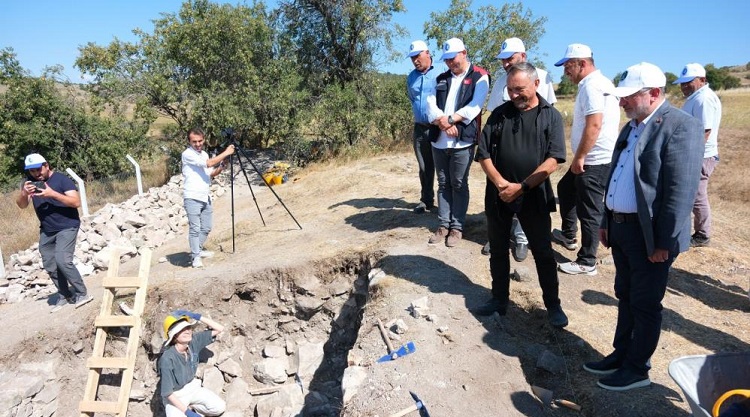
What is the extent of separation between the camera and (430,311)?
13.0 feet

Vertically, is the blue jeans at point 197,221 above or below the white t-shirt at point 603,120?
below

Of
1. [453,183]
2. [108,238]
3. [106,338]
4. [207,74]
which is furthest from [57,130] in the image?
[453,183]

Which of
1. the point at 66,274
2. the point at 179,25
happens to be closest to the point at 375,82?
the point at 179,25

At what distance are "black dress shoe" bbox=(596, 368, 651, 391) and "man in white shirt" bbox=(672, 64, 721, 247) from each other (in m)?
2.84

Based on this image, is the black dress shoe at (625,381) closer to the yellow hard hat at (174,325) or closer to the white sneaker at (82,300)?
the yellow hard hat at (174,325)

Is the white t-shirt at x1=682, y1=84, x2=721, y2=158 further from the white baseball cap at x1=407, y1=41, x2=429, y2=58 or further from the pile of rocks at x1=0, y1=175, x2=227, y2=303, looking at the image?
the pile of rocks at x1=0, y1=175, x2=227, y2=303

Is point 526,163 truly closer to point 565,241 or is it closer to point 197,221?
point 565,241

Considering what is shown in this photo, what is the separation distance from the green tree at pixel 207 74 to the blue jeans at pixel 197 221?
6.23 m

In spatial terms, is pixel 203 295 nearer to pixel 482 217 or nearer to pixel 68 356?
pixel 68 356

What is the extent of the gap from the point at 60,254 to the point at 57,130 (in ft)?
34.9

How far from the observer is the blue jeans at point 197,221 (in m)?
5.83

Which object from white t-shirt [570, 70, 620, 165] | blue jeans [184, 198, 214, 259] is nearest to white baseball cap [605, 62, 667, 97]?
white t-shirt [570, 70, 620, 165]

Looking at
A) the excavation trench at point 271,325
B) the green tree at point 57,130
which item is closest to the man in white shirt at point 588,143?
the excavation trench at point 271,325

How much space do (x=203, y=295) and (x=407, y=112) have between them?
8417 mm
